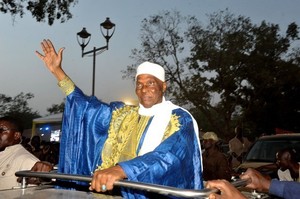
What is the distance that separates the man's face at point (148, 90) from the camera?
4.04 meters

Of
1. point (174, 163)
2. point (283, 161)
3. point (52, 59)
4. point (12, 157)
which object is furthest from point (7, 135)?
point (283, 161)

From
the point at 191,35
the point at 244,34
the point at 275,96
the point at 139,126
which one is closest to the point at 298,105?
the point at 275,96

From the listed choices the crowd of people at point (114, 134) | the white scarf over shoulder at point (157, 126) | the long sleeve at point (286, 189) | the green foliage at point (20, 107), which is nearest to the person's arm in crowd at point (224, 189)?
the long sleeve at point (286, 189)

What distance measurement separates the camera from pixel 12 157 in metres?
3.92

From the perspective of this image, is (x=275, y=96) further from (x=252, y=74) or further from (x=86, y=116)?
(x=86, y=116)

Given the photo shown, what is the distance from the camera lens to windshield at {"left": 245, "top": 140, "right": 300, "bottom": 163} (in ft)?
26.8

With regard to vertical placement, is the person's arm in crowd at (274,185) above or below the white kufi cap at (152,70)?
below

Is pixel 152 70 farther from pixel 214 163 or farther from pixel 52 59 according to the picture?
pixel 214 163

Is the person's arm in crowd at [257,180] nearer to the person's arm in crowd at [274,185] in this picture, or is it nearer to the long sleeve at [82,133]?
the person's arm in crowd at [274,185]

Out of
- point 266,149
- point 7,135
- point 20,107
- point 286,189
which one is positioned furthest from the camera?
point 20,107

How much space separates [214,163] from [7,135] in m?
4.25

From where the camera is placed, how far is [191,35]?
29.7 metres

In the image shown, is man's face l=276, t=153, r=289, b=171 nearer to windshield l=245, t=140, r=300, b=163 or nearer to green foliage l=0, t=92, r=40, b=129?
windshield l=245, t=140, r=300, b=163

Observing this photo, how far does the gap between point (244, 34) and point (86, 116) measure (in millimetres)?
26582
